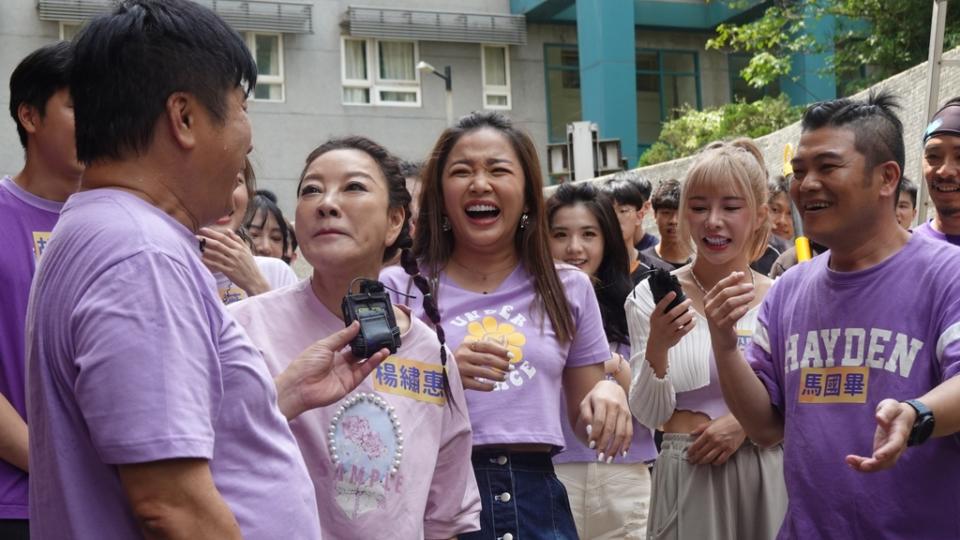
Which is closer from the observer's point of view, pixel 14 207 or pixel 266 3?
A: pixel 14 207

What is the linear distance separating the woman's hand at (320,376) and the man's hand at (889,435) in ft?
4.07

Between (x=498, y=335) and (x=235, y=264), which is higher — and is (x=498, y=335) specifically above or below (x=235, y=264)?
below

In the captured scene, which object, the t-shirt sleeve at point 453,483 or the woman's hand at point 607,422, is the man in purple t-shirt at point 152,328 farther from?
the woman's hand at point 607,422

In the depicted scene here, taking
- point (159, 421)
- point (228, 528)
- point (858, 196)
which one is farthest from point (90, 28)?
point (858, 196)

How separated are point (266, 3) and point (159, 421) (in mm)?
23348

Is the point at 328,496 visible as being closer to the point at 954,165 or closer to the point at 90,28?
the point at 90,28

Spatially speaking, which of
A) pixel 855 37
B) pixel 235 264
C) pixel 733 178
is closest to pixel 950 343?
pixel 733 178

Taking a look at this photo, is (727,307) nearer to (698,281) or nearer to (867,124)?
(867,124)

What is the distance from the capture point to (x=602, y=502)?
5086 mm

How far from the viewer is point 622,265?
5.91 meters

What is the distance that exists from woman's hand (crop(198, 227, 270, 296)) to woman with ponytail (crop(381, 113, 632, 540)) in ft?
1.96

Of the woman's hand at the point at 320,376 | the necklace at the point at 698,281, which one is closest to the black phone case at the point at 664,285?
the necklace at the point at 698,281

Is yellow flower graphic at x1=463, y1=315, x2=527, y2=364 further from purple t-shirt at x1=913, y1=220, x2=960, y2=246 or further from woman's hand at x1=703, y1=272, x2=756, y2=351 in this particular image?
purple t-shirt at x1=913, y1=220, x2=960, y2=246

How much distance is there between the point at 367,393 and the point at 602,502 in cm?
208
